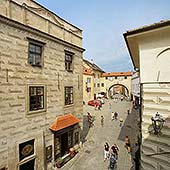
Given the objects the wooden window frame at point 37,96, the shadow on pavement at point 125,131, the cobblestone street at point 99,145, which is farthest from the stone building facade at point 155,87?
the shadow on pavement at point 125,131

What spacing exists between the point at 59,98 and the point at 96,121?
16.2 m

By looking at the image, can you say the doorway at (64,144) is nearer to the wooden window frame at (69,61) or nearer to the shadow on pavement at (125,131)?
the wooden window frame at (69,61)

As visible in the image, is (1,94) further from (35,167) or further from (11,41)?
(35,167)

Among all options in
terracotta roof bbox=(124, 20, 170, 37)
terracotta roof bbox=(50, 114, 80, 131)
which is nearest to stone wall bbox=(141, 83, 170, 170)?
terracotta roof bbox=(124, 20, 170, 37)

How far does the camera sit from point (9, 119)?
1041cm

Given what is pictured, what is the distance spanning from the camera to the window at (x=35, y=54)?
12.0 metres

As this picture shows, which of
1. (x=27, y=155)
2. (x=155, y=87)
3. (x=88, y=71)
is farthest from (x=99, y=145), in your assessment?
(x=88, y=71)

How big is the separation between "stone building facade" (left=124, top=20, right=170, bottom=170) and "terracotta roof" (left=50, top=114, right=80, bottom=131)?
25.6ft

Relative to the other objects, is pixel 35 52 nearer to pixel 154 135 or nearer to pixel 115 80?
pixel 154 135

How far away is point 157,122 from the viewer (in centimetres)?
670

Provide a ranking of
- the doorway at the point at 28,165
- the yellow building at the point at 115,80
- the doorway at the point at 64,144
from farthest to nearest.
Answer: the yellow building at the point at 115,80 < the doorway at the point at 64,144 < the doorway at the point at 28,165

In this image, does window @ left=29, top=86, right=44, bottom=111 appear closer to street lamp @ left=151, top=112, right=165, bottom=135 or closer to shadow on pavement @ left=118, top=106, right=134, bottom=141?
street lamp @ left=151, top=112, right=165, bottom=135

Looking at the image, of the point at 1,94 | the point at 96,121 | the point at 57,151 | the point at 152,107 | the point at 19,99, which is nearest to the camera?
the point at 152,107

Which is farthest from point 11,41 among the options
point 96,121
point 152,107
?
point 96,121
